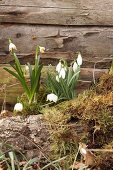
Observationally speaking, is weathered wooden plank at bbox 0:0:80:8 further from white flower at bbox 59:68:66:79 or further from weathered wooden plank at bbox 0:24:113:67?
white flower at bbox 59:68:66:79

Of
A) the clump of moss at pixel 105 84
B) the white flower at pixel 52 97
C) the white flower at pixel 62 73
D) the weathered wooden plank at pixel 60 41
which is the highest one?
the weathered wooden plank at pixel 60 41

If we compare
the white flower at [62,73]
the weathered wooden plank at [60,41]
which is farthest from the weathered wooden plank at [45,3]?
the white flower at [62,73]

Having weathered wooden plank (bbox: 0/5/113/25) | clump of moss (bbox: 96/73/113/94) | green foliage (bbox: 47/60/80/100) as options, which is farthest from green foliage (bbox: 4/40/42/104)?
weathered wooden plank (bbox: 0/5/113/25)

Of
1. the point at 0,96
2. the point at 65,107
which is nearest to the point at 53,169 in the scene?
the point at 65,107

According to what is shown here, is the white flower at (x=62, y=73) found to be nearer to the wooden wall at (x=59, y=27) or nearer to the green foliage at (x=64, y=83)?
the green foliage at (x=64, y=83)

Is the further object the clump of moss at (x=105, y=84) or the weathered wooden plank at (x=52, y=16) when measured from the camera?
the weathered wooden plank at (x=52, y=16)

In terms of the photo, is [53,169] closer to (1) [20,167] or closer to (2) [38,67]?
(1) [20,167]

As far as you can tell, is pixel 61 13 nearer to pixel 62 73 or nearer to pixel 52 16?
pixel 52 16
